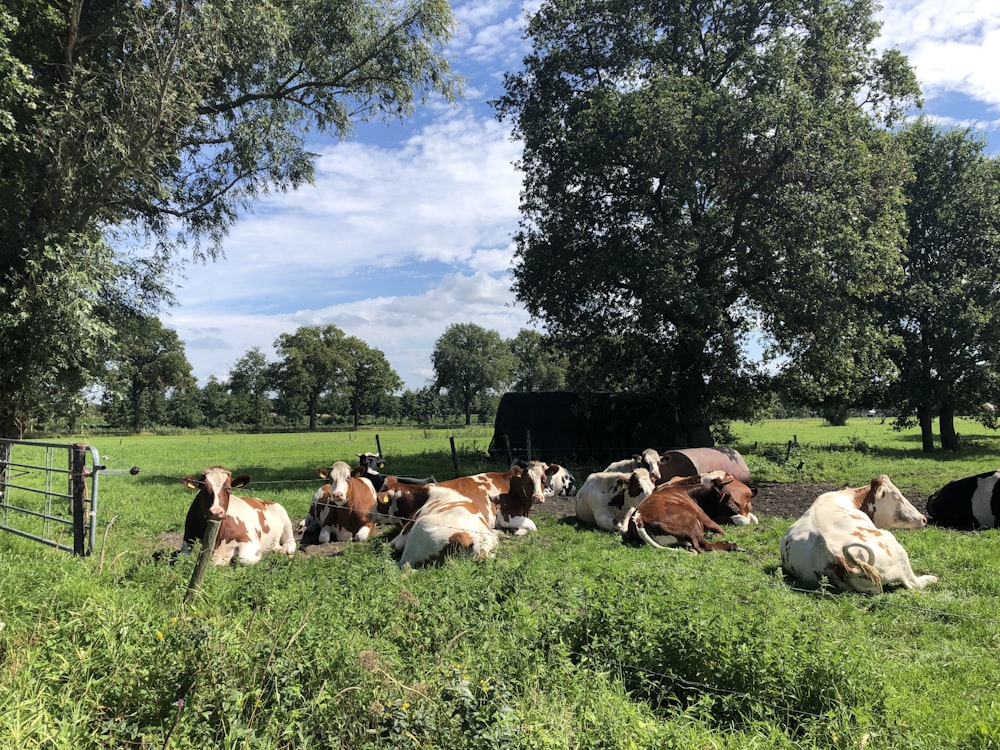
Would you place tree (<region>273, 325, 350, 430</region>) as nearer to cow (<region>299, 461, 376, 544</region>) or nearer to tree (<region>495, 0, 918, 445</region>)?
tree (<region>495, 0, 918, 445</region>)

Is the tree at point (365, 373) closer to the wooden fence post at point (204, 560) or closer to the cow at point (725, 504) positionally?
the cow at point (725, 504)

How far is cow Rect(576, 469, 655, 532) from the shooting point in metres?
10.1

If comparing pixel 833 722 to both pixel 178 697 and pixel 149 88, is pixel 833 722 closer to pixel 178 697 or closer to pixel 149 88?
pixel 178 697

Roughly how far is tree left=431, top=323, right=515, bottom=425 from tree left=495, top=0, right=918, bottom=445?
227ft

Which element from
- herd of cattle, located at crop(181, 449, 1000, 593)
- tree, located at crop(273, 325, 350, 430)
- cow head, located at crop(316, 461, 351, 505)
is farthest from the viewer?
Result: tree, located at crop(273, 325, 350, 430)

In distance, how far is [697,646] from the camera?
4031 millimetres

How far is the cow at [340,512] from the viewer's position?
9.23 metres

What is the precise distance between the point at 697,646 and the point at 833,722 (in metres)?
0.89

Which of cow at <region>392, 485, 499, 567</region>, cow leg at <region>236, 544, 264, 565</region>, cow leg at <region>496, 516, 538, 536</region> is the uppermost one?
cow at <region>392, 485, 499, 567</region>

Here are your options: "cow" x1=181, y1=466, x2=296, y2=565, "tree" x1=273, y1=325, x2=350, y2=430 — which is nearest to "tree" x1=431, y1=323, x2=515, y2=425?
"tree" x1=273, y1=325, x2=350, y2=430

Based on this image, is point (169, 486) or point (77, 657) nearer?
point (77, 657)

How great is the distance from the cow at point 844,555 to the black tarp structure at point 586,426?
13764 mm

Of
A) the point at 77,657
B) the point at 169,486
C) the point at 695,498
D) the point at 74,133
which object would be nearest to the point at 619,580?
the point at 77,657

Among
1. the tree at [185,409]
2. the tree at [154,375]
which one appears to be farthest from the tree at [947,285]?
the tree at [185,409]
